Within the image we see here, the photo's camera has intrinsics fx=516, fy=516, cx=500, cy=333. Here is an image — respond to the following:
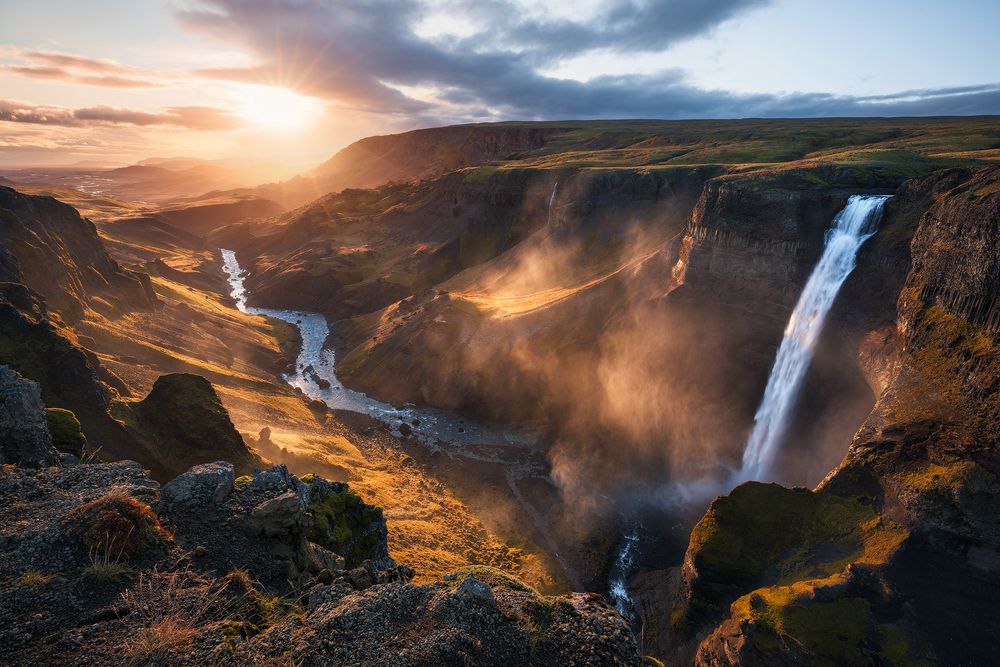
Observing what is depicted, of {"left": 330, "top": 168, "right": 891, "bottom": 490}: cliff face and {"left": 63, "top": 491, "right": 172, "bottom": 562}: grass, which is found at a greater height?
{"left": 63, "top": 491, "right": 172, "bottom": 562}: grass

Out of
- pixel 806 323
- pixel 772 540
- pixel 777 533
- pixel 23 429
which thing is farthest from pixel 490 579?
pixel 806 323

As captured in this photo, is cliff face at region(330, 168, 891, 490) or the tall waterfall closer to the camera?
the tall waterfall

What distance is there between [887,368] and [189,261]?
148381 millimetres

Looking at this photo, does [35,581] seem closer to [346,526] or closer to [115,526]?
[115,526]

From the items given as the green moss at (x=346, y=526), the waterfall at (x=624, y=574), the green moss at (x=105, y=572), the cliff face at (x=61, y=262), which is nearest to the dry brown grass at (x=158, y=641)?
the green moss at (x=105, y=572)

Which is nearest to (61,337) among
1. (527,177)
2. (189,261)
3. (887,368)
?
(887,368)

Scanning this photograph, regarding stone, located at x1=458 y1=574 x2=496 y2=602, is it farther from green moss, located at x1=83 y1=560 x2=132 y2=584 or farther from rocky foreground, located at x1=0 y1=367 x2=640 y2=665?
green moss, located at x1=83 y1=560 x2=132 y2=584

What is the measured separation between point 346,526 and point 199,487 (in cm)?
802

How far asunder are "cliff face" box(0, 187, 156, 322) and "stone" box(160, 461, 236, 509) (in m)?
44.1

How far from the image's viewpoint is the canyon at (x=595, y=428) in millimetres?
14445

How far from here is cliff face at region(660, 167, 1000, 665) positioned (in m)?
22.7

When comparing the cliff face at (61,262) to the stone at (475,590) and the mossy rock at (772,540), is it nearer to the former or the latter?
the stone at (475,590)

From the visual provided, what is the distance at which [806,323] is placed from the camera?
4231 cm

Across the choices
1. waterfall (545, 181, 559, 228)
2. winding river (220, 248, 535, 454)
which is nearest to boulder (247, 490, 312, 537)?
winding river (220, 248, 535, 454)
